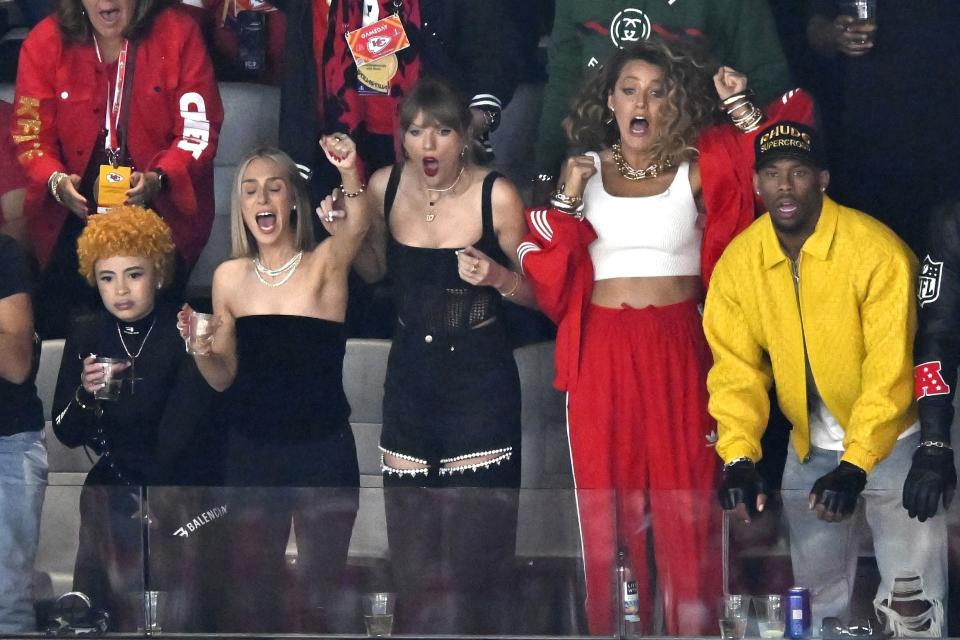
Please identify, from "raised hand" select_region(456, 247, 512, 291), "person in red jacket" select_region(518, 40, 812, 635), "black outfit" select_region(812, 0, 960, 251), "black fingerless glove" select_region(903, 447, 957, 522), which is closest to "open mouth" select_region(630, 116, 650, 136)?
"person in red jacket" select_region(518, 40, 812, 635)

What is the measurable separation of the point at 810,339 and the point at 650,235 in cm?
52

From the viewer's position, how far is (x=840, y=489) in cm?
405

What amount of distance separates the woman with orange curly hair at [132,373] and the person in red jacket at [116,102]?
308 millimetres

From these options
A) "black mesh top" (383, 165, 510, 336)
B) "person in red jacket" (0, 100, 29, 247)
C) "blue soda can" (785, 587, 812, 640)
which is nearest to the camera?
"blue soda can" (785, 587, 812, 640)

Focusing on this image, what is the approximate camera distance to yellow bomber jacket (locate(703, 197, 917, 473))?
14.0ft

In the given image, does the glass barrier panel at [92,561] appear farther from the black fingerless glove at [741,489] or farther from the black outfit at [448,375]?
the black fingerless glove at [741,489]

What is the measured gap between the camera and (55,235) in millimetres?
5262

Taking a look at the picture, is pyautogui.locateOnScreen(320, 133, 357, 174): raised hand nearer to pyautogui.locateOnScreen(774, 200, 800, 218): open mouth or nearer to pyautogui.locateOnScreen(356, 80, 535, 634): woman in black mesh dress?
pyautogui.locateOnScreen(356, 80, 535, 634): woman in black mesh dress

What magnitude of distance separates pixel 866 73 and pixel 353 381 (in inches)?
72.4

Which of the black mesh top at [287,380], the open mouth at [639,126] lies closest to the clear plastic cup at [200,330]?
the black mesh top at [287,380]

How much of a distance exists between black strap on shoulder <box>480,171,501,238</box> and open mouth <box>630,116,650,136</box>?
39 centimetres

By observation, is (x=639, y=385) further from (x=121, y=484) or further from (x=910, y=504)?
(x=121, y=484)

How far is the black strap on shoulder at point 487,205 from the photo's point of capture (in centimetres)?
466

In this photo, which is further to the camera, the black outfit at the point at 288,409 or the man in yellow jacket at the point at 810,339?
the black outfit at the point at 288,409
